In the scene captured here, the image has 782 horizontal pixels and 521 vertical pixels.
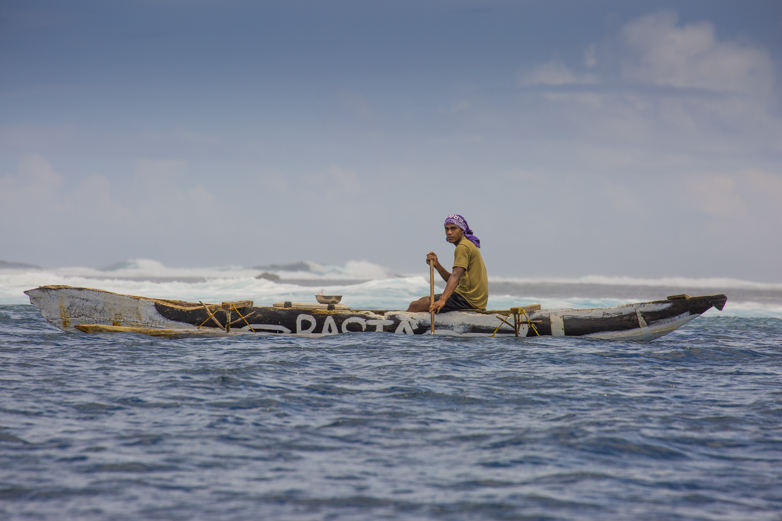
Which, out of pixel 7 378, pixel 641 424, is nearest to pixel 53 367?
pixel 7 378

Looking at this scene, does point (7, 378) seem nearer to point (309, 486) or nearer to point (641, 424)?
point (309, 486)

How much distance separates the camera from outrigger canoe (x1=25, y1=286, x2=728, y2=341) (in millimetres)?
9984

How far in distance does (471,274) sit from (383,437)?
18.7 ft

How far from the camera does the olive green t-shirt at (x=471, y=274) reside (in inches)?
385

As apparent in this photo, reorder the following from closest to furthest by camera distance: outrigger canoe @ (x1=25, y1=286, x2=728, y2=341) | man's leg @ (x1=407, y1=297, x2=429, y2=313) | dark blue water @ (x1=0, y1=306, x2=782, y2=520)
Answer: dark blue water @ (x1=0, y1=306, x2=782, y2=520) < outrigger canoe @ (x1=25, y1=286, x2=728, y2=341) < man's leg @ (x1=407, y1=297, x2=429, y2=313)

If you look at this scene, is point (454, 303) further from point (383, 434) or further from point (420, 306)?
point (383, 434)

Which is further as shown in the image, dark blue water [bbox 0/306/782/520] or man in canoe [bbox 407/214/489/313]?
man in canoe [bbox 407/214/489/313]

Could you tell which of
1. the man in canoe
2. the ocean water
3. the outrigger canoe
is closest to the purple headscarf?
the man in canoe

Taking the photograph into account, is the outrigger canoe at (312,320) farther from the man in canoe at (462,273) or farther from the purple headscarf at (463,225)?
the purple headscarf at (463,225)

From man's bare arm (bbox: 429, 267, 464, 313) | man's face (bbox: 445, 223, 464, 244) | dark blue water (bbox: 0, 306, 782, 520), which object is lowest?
dark blue water (bbox: 0, 306, 782, 520)

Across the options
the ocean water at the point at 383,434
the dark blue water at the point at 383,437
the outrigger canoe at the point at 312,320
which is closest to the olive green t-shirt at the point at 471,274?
the outrigger canoe at the point at 312,320

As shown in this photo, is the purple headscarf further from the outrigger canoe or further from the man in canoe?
the outrigger canoe

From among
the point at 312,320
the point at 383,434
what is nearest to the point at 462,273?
the point at 312,320

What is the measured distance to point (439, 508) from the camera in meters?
3.39
